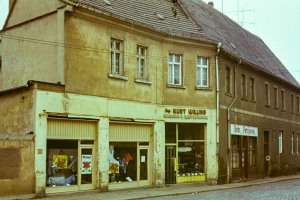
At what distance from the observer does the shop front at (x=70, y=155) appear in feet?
59.1

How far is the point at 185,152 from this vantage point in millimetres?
24219

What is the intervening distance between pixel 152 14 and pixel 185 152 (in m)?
7.37

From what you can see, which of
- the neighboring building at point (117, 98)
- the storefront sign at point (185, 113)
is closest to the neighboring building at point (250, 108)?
the neighboring building at point (117, 98)

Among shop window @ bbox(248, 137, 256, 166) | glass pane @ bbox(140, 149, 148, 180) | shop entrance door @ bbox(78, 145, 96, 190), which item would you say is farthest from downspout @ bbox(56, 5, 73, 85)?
shop window @ bbox(248, 137, 256, 166)

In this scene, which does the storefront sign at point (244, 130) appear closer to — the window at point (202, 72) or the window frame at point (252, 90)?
the window frame at point (252, 90)

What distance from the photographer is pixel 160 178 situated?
22.5 metres

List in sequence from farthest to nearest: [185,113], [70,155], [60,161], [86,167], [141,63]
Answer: [185,113] < [141,63] < [86,167] < [70,155] < [60,161]

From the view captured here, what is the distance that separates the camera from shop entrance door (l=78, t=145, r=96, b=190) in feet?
62.6

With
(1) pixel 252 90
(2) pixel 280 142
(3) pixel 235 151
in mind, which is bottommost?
(3) pixel 235 151

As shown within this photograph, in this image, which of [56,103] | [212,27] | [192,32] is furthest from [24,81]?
[212,27]

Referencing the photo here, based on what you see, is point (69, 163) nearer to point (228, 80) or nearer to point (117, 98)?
point (117, 98)

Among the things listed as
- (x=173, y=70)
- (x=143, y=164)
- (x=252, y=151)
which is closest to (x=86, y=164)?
(x=143, y=164)

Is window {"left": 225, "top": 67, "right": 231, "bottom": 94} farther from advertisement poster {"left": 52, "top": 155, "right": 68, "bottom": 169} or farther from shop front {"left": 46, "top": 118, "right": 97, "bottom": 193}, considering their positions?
advertisement poster {"left": 52, "top": 155, "right": 68, "bottom": 169}

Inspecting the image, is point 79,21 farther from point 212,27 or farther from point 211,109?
point 212,27
